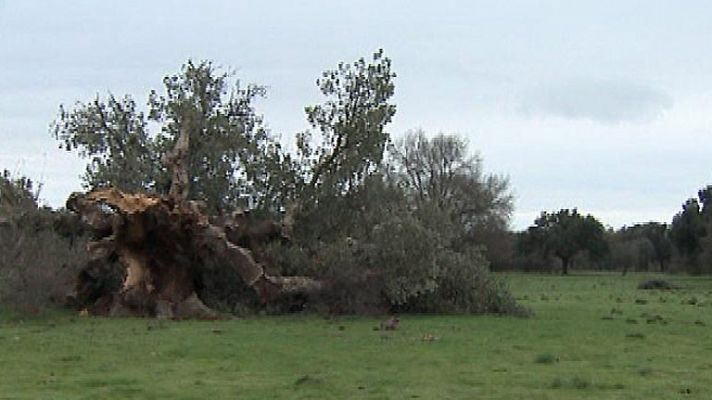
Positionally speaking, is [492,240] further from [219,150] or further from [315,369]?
[315,369]

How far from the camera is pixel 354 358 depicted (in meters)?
19.1

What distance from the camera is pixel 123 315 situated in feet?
96.0

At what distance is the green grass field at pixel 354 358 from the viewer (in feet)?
→ 49.3

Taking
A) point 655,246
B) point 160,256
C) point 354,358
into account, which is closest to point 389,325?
point 354,358

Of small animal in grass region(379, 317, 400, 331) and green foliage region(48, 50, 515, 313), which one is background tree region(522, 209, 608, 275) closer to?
green foliage region(48, 50, 515, 313)

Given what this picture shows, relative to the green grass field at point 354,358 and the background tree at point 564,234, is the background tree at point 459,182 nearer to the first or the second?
the background tree at point 564,234

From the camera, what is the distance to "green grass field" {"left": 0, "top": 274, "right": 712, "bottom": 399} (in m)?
15.0

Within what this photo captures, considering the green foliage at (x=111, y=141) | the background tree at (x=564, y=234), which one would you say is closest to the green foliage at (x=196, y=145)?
the green foliage at (x=111, y=141)

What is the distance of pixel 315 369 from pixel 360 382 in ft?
6.15

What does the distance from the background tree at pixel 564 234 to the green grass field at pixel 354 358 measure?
74.8 m

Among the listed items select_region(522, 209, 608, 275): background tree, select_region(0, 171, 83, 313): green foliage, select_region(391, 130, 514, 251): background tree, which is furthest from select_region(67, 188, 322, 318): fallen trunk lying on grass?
select_region(522, 209, 608, 275): background tree

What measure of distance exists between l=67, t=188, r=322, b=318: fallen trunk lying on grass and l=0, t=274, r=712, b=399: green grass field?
1.36 metres

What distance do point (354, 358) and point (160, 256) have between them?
12593 mm

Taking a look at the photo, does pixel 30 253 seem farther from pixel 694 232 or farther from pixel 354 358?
pixel 694 232
